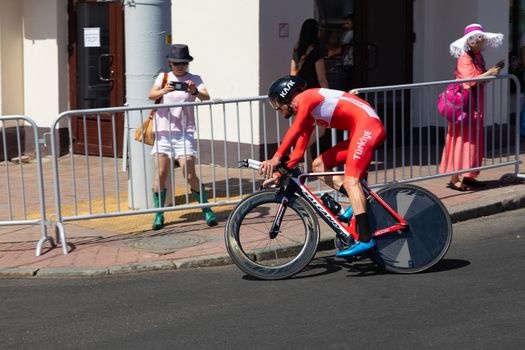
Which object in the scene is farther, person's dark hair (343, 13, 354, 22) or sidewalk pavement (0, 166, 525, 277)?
person's dark hair (343, 13, 354, 22)

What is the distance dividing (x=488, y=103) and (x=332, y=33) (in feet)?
7.91

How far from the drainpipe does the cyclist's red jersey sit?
2831mm

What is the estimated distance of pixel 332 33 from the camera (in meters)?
13.6

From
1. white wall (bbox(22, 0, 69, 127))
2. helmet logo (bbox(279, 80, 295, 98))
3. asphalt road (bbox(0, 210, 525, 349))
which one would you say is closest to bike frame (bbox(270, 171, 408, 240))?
asphalt road (bbox(0, 210, 525, 349))

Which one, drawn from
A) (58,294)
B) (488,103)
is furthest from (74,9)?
(58,294)

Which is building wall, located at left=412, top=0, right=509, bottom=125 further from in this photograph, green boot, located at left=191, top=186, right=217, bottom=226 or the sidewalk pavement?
green boot, located at left=191, top=186, right=217, bottom=226

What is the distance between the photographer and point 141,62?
1011cm

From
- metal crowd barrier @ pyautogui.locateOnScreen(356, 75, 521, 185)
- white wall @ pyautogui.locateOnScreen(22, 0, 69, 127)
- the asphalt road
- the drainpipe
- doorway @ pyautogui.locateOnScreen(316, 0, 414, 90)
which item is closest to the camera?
the asphalt road

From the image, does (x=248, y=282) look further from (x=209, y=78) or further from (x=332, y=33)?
(x=332, y=33)

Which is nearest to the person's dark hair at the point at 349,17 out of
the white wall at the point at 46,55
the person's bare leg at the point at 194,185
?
the white wall at the point at 46,55

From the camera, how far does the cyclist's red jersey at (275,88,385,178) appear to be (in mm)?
7488

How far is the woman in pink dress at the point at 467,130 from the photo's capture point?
10641 mm

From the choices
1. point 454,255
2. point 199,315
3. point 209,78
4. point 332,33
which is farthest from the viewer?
point 332,33

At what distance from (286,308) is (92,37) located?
8082 millimetres
